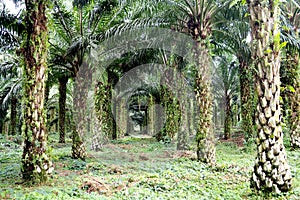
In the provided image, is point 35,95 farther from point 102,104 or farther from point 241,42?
point 102,104

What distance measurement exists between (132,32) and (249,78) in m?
6.84

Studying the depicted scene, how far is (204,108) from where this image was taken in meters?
9.79

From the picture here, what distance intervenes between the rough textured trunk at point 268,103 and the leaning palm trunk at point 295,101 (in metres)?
6.97

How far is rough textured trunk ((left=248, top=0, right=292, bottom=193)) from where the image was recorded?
18.0 ft

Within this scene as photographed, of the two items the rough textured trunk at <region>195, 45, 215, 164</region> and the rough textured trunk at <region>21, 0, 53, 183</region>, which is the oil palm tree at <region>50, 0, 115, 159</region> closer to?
the rough textured trunk at <region>21, 0, 53, 183</region>

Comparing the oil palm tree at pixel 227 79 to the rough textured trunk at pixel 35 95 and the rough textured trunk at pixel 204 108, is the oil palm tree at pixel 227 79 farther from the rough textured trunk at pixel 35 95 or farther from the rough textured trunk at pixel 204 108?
the rough textured trunk at pixel 35 95

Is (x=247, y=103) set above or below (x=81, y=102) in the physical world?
above

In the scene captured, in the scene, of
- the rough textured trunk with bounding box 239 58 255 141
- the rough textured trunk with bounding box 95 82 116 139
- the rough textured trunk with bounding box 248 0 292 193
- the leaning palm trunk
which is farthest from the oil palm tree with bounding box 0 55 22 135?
the leaning palm trunk

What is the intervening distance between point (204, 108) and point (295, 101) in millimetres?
4830

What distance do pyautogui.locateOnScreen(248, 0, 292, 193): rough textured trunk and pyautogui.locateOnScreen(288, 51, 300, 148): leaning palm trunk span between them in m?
6.97

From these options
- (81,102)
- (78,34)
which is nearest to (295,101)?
(81,102)

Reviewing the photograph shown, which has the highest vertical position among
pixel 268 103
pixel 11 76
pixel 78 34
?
pixel 78 34

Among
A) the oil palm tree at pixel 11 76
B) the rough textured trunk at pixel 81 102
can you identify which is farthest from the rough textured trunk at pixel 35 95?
the oil palm tree at pixel 11 76

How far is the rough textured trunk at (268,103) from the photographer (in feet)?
18.0
